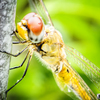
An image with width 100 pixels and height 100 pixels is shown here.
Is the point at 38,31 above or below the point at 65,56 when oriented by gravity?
above

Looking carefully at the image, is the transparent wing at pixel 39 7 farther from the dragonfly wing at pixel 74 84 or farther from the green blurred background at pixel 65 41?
the dragonfly wing at pixel 74 84

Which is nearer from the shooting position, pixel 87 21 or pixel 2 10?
pixel 2 10

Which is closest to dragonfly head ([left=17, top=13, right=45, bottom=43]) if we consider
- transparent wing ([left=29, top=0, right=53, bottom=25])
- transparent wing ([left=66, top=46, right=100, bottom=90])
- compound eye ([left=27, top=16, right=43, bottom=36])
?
compound eye ([left=27, top=16, right=43, bottom=36])

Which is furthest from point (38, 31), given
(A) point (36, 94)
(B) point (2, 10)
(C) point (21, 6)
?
(C) point (21, 6)

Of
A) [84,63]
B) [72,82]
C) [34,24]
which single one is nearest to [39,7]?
[34,24]

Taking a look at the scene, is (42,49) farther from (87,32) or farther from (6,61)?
(87,32)

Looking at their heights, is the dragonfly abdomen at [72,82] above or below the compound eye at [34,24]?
below

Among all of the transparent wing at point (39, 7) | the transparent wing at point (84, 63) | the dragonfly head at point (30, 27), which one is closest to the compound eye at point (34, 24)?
the dragonfly head at point (30, 27)
